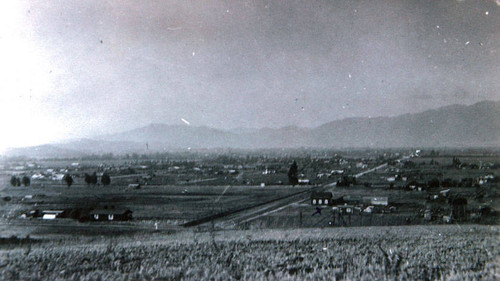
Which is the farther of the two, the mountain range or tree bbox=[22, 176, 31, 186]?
the mountain range

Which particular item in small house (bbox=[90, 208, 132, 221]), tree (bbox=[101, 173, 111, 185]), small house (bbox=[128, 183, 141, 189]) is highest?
tree (bbox=[101, 173, 111, 185])

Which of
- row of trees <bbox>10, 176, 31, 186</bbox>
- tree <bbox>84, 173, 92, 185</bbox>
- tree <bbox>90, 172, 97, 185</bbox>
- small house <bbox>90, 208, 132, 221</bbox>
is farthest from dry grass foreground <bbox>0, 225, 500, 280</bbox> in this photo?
tree <bbox>90, 172, 97, 185</bbox>

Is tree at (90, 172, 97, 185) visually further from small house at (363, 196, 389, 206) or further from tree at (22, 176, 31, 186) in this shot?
small house at (363, 196, 389, 206)

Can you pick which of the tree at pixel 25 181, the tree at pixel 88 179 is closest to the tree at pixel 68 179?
the tree at pixel 88 179

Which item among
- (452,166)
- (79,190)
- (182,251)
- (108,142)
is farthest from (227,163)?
(182,251)

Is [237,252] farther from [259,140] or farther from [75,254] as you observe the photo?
[259,140]

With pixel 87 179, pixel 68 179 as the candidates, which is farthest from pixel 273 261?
pixel 68 179

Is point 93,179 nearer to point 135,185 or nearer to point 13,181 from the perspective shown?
point 135,185
